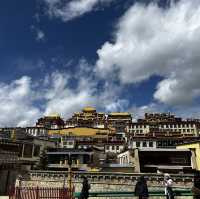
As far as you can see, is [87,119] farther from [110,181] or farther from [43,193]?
[43,193]

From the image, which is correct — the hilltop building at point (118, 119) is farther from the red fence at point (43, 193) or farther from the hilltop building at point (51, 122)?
the red fence at point (43, 193)

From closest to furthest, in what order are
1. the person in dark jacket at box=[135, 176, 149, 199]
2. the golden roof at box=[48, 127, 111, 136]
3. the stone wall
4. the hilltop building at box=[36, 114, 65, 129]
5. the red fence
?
the person in dark jacket at box=[135, 176, 149, 199]
the red fence
the stone wall
the golden roof at box=[48, 127, 111, 136]
the hilltop building at box=[36, 114, 65, 129]

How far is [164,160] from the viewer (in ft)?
155

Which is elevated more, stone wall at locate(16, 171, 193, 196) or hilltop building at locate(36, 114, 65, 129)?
hilltop building at locate(36, 114, 65, 129)

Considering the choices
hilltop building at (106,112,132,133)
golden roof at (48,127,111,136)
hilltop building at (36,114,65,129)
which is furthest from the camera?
hilltop building at (36,114,65,129)

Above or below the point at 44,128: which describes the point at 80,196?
below

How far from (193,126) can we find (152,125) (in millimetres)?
16956

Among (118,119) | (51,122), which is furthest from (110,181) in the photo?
(51,122)

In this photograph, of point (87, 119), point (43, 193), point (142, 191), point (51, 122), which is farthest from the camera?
point (51, 122)

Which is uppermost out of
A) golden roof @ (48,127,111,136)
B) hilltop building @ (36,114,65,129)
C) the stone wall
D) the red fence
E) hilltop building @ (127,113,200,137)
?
hilltop building @ (36,114,65,129)

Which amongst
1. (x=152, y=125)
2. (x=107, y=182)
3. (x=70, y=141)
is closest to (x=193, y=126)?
(x=152, y=125)

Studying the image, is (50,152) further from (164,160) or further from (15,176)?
(164,160)

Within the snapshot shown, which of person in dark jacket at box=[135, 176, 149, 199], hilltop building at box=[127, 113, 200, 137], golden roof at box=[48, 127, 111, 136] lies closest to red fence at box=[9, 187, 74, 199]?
person in dark jacket at box=[135, 176, 149, 199]

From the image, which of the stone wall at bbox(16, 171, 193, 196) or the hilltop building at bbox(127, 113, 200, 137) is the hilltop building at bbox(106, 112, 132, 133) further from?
the stone wall at bbox(16, 171, 193, 196)
